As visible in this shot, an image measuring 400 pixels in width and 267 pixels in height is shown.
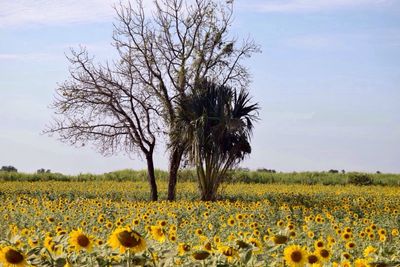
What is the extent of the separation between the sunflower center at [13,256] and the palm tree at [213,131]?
60.9 feet

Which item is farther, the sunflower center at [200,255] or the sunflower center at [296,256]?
the sunflower center at [296,256]

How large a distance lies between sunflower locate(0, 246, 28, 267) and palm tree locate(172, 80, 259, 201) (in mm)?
18557

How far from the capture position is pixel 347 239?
29.7 ft

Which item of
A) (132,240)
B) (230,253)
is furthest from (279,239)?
(132,240)

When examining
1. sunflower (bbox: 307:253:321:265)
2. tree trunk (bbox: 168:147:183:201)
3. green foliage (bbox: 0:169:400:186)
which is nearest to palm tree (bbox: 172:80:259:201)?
tree trunk (bbox: 168:147:183:201)

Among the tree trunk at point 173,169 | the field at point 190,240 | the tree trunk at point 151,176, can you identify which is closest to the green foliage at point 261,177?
the tree trunk at point 151,176

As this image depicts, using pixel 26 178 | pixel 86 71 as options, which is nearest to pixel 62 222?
pixel 86 71

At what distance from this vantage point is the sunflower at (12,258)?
368 centimetres

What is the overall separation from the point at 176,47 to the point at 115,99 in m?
3.17

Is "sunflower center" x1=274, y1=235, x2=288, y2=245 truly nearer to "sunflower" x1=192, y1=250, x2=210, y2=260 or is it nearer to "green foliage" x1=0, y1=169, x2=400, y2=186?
"sunflower" x1=192, y1=250, x2=210, y2=260

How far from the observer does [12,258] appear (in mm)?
3684

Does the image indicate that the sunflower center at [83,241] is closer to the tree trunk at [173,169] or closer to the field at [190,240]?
the field at [190,240]

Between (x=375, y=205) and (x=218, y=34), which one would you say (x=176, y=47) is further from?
(x=375, y=205)

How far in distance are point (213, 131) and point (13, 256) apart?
18840 millimetres
